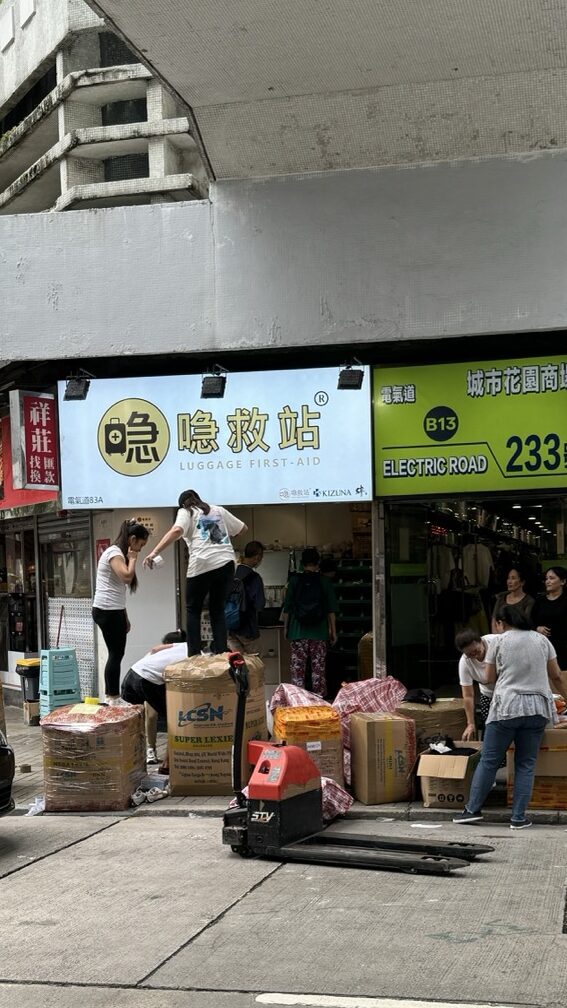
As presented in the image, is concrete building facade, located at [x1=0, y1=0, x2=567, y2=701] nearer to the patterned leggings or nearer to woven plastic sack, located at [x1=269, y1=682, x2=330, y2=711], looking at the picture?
Answer: the patterned leggings

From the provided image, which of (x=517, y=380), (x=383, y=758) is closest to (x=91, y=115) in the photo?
(x=517, y=380)

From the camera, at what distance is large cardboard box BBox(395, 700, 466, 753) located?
920cm

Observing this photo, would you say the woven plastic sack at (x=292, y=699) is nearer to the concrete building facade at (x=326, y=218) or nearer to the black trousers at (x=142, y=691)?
the black trousers at (x=142, y=691)

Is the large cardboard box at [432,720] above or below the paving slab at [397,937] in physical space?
above

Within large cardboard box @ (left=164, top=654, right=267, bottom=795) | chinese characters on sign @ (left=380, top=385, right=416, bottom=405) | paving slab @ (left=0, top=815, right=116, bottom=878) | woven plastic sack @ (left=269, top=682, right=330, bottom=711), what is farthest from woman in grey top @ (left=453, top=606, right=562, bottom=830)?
chinese characters on sign @ (left=380, top=385, right=416, bottom=405)

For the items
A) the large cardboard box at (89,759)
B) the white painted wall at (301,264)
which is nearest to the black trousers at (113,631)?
the large cardboard box at (89,759)

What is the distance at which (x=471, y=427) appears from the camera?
10.9 metres

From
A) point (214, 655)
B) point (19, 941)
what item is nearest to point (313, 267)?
point (214, 655)

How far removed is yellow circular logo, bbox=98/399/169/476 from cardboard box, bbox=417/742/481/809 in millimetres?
4464

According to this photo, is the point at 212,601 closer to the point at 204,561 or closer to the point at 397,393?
the point at 204,561

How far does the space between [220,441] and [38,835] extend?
4.45 m

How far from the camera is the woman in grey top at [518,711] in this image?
802 cm

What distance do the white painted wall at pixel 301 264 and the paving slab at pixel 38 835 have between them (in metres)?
4.79

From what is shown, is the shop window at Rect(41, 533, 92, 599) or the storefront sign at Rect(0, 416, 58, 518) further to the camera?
the shop window at Rect(41, 533, 92, 599)
